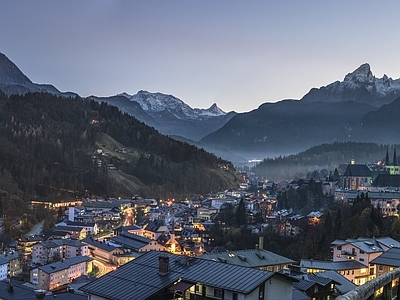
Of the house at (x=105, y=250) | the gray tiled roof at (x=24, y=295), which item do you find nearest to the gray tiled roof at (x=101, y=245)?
the house at (x=105, y=250)

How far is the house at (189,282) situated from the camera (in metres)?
12.4

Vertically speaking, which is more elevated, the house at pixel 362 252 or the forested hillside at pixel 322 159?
the forested hillside at pixel 322 159

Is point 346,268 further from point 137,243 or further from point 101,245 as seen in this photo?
point 101,245

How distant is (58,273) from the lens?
3728 centimetres

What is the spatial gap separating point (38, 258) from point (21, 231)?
579 inches

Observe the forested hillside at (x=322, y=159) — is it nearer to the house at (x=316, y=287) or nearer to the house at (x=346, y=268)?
the house at (x=346, y=268)

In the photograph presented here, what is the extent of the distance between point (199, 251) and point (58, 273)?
12.6m

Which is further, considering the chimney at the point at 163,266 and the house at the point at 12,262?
the house at the point at 12,262

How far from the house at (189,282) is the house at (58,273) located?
23745mm

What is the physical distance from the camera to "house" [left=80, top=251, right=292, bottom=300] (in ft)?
40.7

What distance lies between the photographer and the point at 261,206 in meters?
70.6

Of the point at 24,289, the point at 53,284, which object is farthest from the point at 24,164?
the point at 24,289

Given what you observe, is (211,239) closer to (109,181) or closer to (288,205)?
(288,205)

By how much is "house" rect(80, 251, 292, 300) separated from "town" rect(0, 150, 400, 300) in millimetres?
29
